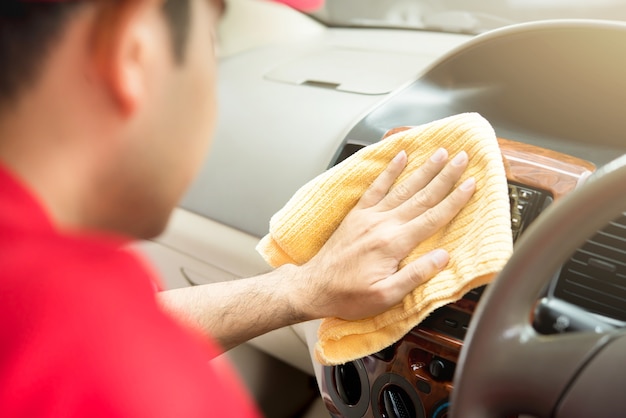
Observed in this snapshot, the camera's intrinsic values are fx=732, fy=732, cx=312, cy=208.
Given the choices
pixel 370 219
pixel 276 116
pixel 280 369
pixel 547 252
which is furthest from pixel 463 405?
pixel 280 369

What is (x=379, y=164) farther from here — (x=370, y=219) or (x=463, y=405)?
(x=463, y=405)

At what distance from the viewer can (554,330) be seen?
2.27 ft

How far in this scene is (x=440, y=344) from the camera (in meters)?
0.80

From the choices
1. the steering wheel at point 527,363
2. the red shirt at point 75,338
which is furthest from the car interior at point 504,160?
the red shirt at point 75,338

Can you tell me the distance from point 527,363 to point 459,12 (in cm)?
97

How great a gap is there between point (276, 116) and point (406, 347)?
0.49m

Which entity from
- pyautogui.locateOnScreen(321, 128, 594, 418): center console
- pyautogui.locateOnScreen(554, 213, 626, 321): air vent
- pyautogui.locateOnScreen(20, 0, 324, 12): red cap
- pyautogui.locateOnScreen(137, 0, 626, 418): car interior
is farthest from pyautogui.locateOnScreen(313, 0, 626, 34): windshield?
pyautogui.locateOnScreen(20, 0, 324, 12): red cap

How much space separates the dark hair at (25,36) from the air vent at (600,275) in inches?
22.1

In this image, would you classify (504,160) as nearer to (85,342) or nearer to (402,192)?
(402,192)

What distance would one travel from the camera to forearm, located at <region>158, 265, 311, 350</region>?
0.89 meters

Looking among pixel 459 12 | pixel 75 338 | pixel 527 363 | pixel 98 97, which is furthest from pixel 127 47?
pixel 459 12

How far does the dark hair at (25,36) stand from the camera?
35 cm

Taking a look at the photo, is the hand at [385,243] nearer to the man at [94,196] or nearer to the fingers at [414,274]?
the fingers at [414,274]

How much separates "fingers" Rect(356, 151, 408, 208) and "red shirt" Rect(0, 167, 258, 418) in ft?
1.55
